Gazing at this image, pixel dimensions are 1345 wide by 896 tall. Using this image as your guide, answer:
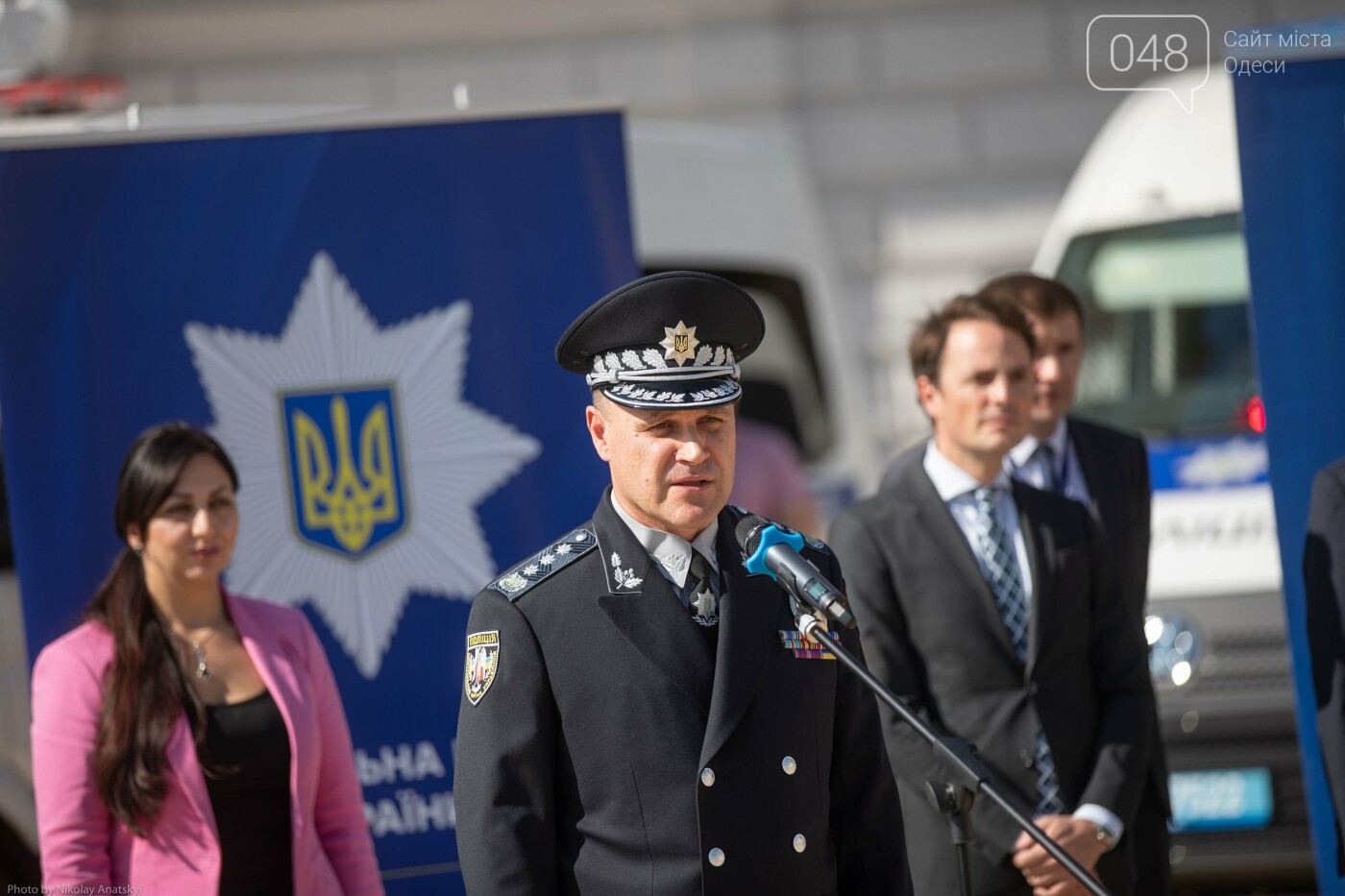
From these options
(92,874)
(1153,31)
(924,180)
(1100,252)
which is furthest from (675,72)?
(92,874)

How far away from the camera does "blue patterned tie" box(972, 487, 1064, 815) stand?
12.1 ft

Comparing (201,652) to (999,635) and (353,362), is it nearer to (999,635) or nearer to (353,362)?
(353,362)

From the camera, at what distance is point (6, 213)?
160 inches

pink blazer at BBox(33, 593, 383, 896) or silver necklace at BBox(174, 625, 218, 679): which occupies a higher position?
silver necklace at BBox(174, 625, 218, 679)

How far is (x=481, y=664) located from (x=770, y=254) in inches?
196

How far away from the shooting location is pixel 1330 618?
384 centimetres

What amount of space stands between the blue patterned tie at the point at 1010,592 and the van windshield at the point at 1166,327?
2619mm

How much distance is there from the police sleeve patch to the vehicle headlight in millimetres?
3832

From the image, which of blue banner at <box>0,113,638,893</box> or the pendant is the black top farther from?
blue banner at <box>0,113,638,893</box>

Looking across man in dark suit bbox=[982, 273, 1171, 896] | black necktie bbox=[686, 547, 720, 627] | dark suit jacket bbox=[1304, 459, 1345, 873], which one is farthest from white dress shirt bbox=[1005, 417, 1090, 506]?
black necktie bbox=[686, 547, 720, 627]

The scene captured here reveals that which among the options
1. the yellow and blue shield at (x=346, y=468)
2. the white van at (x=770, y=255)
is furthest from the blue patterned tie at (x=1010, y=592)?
the white van at (x=770, y=255)

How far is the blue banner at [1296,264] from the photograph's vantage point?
4.07m

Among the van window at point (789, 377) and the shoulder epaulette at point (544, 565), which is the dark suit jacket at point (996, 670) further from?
the van window at point (789, 377)

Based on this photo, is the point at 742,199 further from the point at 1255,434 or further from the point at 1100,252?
the point at 1255,434
